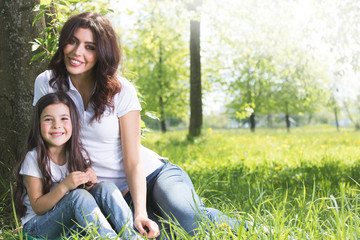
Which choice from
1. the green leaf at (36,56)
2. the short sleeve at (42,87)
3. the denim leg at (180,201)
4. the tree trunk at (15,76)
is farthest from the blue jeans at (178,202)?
the green leaf at (36,56)

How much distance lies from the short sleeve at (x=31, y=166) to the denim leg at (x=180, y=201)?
75 centimetres

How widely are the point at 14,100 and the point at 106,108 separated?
101 centimetres

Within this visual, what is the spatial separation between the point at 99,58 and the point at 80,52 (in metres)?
0.12

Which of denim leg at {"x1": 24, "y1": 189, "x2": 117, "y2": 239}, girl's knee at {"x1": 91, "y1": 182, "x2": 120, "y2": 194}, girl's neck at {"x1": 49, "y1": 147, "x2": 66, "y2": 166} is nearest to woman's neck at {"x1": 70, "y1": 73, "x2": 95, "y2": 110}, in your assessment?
girl's neck at {"x1": 49, "y1": 147, "x2": 66, "y2": 166}

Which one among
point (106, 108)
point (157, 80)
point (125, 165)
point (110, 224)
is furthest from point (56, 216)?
point (157, 80)

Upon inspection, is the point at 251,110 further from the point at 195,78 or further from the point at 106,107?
the point at 195,78

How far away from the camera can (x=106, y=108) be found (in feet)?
8.08

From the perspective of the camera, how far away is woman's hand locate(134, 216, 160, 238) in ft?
6.94

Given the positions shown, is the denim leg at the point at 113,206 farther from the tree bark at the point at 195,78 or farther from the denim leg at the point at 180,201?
the tree bark at the point at 195,78

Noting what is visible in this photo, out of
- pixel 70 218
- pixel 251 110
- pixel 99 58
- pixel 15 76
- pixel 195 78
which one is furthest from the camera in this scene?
pixel 195 78

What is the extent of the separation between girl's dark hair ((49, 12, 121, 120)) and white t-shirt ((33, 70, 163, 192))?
0.05m

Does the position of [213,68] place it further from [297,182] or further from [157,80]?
[297,182]

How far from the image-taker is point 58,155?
2398 mm

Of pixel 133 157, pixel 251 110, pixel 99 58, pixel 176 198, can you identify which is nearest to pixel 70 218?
pixel 133 157
